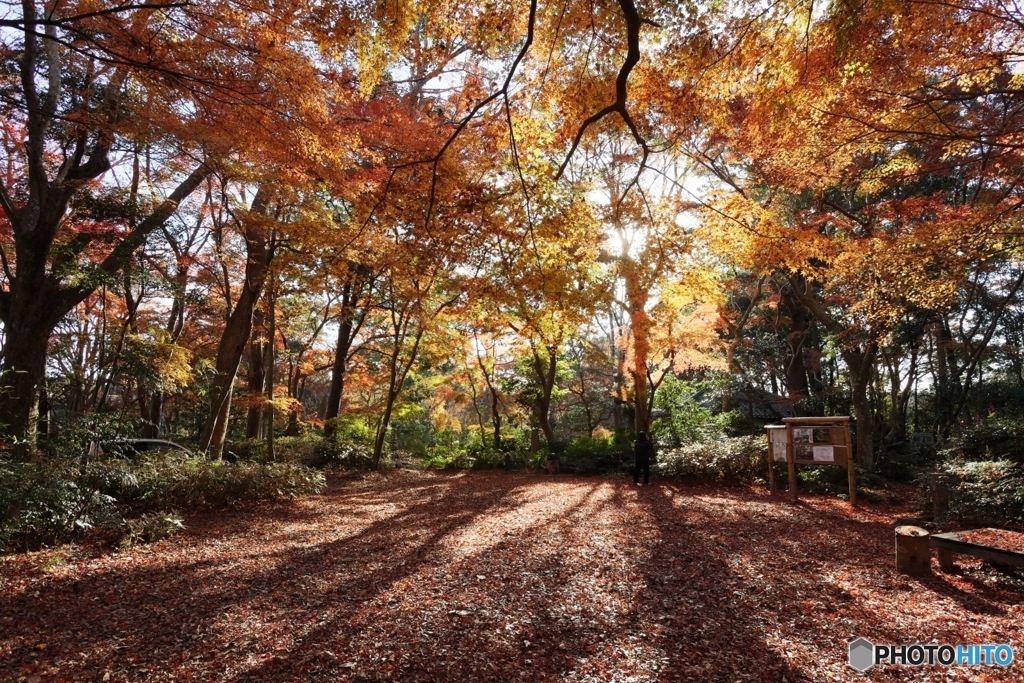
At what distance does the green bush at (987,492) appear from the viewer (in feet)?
18.4

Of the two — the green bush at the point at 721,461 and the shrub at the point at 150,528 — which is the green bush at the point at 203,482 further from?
the green bush at the point at 721,461

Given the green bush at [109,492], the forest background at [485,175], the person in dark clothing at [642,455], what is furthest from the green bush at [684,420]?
the green bush at [109,492]

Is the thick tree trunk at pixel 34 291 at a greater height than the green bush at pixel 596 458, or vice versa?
the thick tree trunk at pixel 34 291

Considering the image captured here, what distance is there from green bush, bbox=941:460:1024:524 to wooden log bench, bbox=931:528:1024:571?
34cm

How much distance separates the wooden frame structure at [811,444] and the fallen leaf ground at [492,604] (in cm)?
140

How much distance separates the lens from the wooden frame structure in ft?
24.8

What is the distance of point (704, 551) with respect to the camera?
4.92 m

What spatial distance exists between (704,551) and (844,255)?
5.00m

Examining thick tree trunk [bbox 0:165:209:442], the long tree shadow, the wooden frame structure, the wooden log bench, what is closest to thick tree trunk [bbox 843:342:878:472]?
the wooden frame structure

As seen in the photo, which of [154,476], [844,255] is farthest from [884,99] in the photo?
[154,476]

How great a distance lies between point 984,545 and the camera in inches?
163

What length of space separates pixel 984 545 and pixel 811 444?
386 centimetres

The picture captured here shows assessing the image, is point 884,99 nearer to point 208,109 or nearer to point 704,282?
point 704,282

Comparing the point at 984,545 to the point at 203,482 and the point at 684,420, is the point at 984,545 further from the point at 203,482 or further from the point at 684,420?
the point at 684,420
